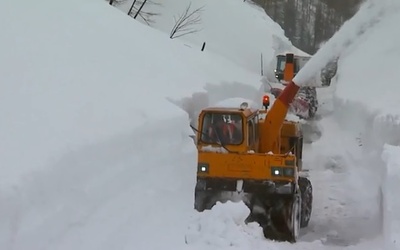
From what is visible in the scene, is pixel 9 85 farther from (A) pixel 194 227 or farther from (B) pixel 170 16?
(B) pixel 170 16

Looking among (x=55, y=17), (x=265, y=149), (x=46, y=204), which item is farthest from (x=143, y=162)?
(x=265, y=149)

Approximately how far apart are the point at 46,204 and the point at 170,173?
2829mm

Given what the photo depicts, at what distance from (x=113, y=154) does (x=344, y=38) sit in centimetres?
774

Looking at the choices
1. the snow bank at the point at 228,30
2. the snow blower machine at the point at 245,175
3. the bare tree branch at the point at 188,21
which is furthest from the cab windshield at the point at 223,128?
the bare tree branch at the point at 188,21

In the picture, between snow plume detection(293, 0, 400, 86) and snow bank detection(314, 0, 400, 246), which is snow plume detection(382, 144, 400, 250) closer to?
snow bank detection(314, 0, 400, 246)

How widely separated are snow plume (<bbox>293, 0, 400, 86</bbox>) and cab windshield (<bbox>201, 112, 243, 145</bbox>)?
1.27 meters

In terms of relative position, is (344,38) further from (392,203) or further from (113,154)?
(113,154)

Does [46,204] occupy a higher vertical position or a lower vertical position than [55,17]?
lower

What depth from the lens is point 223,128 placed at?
9.77m

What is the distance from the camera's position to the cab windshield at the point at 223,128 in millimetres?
9727

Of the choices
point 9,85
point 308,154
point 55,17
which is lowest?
point 308,154

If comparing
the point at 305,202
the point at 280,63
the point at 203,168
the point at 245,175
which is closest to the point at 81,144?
the point at 203,168

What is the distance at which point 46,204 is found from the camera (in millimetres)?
4312

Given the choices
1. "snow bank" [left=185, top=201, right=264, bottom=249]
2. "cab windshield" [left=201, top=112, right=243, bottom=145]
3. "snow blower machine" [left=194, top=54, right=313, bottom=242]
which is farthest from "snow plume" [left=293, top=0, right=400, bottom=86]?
"snow bank" [left=185, top=201, right=264, bottom=249]
